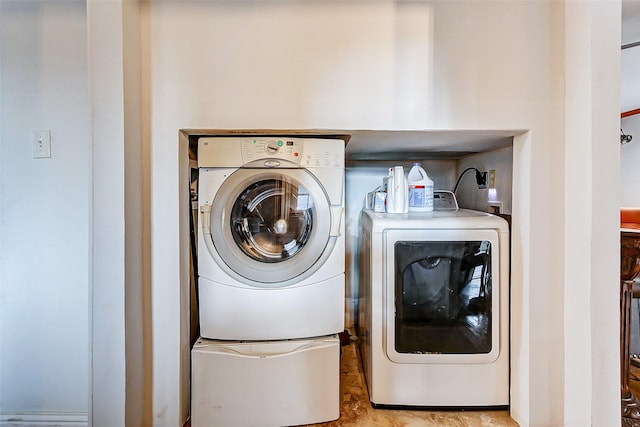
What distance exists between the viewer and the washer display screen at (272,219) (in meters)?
1.33

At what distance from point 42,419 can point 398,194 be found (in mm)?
1905

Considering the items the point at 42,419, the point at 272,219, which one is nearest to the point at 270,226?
the point at 272,219

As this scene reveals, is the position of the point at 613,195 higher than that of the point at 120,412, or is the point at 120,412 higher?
the point at 613,195

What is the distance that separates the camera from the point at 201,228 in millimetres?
1288

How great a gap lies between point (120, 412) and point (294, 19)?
1602 millimetres

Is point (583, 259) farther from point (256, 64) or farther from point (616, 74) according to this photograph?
point (256, 64)

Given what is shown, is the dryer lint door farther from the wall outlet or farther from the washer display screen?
the wall outlet

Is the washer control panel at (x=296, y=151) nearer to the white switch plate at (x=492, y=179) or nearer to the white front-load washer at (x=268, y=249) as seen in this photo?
the white front-load washer at (x=268, y=249)

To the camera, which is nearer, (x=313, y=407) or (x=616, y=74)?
(x=616, y=74)

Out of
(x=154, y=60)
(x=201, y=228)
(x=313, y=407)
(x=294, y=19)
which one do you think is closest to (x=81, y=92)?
(x=154, y=60)

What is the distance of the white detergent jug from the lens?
1.48 meters

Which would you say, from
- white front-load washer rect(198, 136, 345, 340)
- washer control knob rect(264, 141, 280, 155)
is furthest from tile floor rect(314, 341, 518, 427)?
washer control knob rect(264, 141, 280, 155)

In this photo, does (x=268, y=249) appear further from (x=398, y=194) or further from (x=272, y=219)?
(x=398, y=194)

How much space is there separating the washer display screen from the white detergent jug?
1.39 ft
